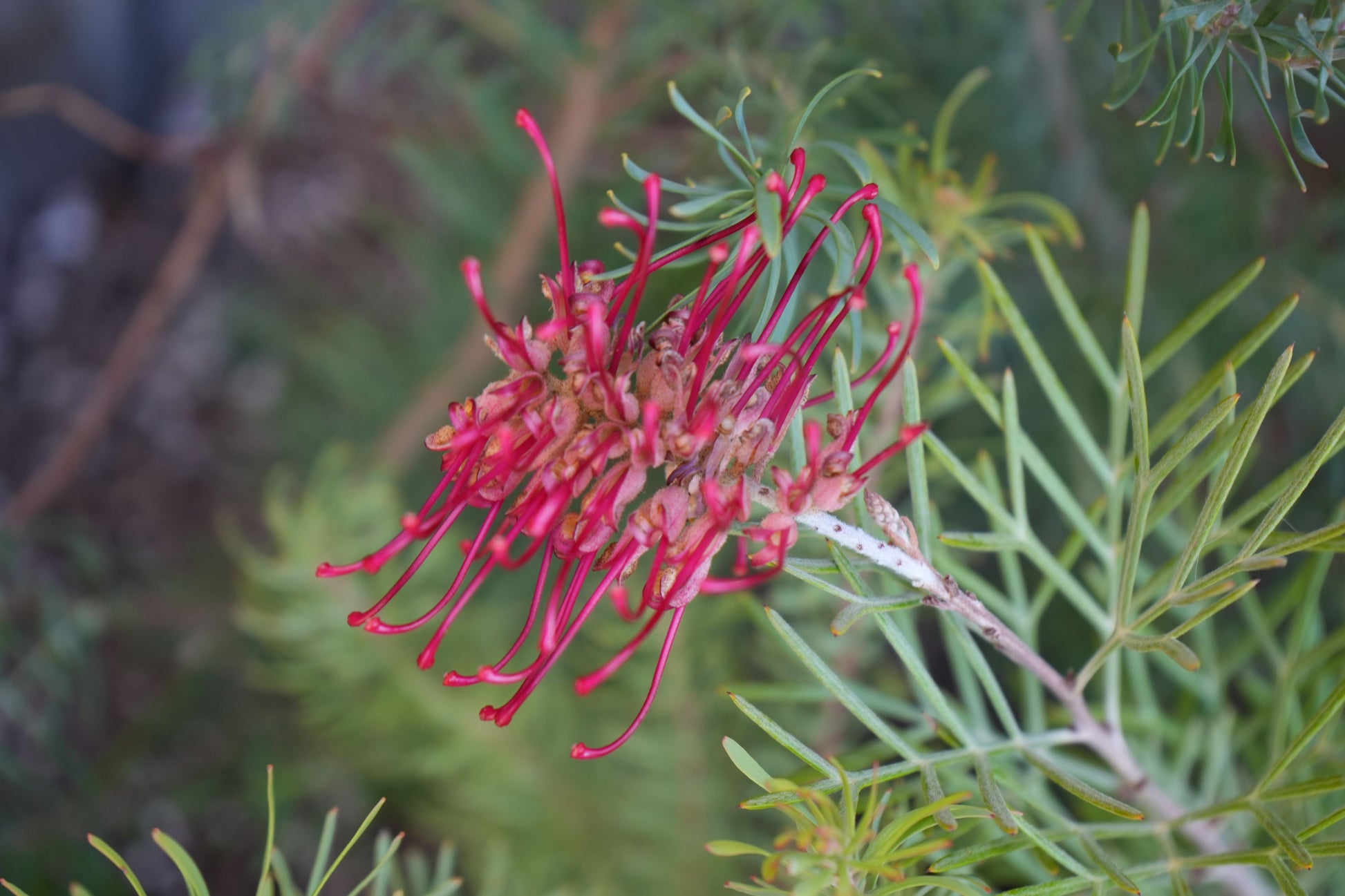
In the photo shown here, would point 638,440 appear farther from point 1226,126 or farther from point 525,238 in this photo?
point 525,238

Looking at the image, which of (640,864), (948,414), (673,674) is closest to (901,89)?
(948,414)

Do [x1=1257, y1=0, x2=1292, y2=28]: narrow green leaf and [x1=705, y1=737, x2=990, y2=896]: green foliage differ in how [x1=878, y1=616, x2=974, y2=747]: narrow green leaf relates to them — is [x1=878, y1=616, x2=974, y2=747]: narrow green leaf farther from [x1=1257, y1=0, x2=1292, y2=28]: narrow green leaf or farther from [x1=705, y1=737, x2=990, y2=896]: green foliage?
[x1=1257, y1=0, x2=1292, y2=28]: narrow green leaf

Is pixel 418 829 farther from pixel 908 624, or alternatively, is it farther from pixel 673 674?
pixel 908 624

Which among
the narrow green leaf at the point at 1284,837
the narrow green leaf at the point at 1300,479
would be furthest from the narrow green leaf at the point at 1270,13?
the narrow green leaf at the point at 1284,837

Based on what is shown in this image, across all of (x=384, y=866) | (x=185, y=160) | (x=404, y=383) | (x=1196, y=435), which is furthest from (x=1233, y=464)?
(x=185, y=160)

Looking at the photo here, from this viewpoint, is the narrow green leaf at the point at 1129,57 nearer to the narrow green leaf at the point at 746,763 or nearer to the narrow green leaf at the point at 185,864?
the narrow green leaf at the point at 746,763

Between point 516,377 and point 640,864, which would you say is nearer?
point 516,377
